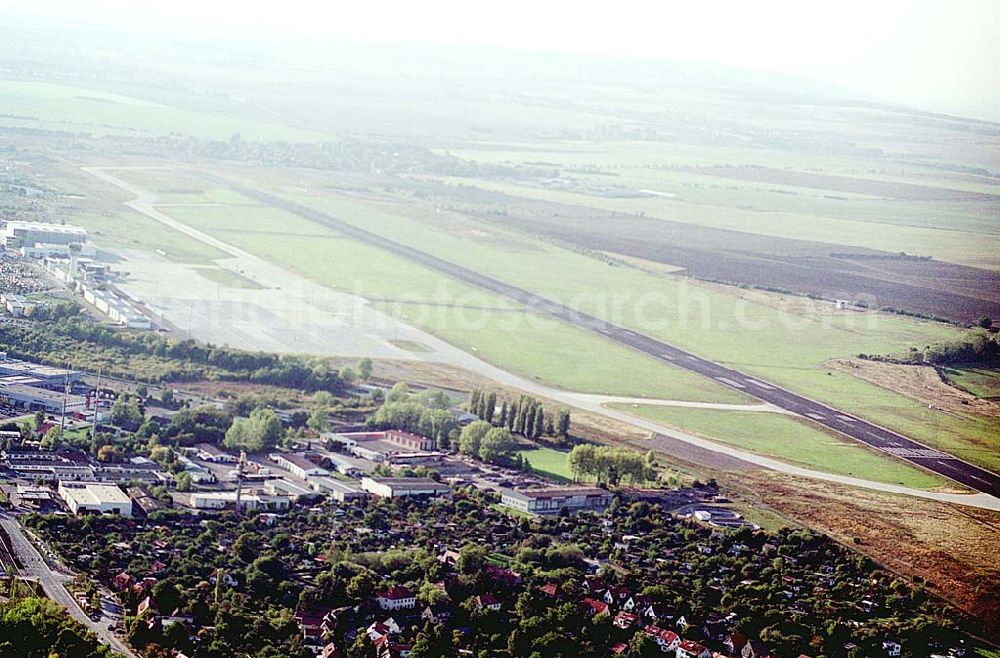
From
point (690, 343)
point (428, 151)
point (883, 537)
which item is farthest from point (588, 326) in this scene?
point (428, 151)

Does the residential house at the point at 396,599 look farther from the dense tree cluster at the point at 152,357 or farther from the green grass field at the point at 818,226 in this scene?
the green grass field at the point at 818,226

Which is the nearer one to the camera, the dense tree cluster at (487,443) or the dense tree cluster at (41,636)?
the dense tree cluster at (41,636)

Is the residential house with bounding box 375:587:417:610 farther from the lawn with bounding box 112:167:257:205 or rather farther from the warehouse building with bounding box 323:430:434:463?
the lawn with bounding box 112:167:257:205

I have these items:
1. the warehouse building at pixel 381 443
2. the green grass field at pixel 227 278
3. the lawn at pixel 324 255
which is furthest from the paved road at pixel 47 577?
the lawn at pixel 324 255

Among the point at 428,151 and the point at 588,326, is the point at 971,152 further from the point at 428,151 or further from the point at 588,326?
the point at 428,151

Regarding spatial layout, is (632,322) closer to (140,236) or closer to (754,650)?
(140,236)

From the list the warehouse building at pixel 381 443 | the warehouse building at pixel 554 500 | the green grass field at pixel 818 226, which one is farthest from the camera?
the green grass field at pixel 818 226

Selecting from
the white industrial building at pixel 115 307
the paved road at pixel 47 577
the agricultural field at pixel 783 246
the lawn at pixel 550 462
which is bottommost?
the paved road at pixel 47 577
